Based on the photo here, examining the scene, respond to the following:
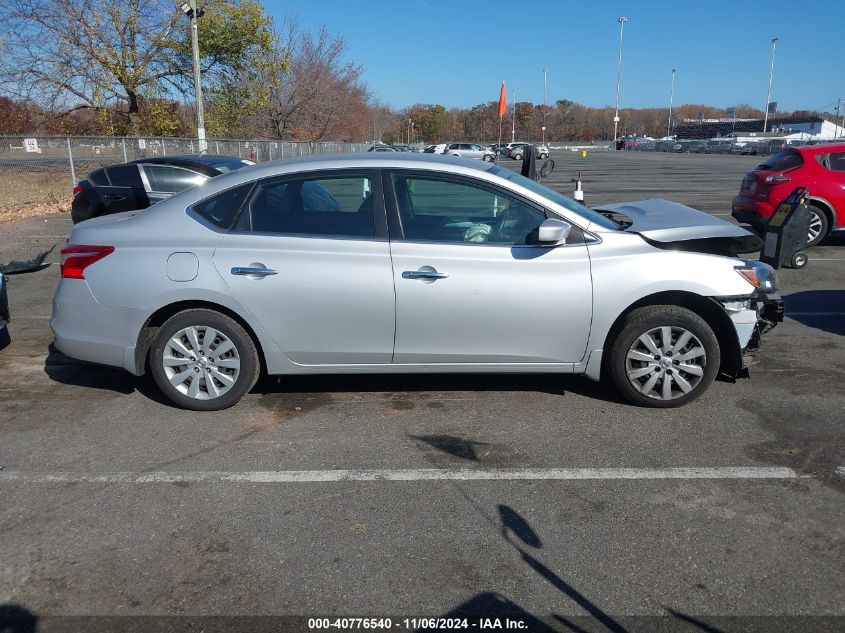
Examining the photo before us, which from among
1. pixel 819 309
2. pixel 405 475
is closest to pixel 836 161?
pixel 819 309

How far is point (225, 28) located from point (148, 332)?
27612mm

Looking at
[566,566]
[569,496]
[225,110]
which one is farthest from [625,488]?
[225,110]

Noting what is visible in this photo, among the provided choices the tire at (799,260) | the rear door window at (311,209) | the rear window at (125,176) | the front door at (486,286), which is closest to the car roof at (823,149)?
the tire at (799,260)

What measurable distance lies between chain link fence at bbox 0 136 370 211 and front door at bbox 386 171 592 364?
45.1ft

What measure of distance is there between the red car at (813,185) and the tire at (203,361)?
8770 mm

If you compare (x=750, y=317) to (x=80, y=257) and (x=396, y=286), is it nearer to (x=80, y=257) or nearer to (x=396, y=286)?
(x=396, y=286)

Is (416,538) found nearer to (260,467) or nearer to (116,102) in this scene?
(260,467)

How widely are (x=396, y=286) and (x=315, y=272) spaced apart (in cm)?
55

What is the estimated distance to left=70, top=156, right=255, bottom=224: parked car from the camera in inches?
428

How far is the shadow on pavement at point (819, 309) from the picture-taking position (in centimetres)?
668

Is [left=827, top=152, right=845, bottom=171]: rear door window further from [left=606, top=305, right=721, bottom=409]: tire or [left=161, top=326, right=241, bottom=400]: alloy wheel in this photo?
[left=161, top=326, right=241, bottom=400]: alloy wheel

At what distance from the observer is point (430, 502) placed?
137 inches

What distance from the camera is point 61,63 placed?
995 inches

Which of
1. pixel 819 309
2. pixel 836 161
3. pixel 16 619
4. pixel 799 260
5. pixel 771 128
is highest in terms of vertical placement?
pixel 771 128
